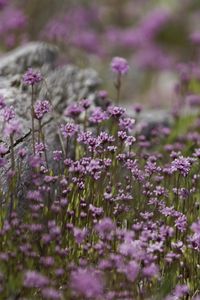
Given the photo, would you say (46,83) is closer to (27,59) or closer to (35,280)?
(27,59)

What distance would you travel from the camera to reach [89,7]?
1358cm

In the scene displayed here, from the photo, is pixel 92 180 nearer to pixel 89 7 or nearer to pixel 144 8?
pixel 89 7

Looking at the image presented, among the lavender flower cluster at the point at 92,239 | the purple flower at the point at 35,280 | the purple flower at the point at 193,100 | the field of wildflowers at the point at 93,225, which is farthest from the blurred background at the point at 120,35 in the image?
the purple flower at the point at 35,280

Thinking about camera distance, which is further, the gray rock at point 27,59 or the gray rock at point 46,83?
the gray rock at point 27,59

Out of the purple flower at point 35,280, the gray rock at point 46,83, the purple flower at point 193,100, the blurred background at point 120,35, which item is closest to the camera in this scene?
the purple flower at point 35,280

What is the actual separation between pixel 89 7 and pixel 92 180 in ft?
31.9

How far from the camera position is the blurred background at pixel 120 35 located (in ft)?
31.2

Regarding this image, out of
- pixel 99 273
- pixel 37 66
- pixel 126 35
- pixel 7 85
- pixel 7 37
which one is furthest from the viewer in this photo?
pixel 126 35

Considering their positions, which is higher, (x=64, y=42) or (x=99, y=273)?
(x=64, y=42)

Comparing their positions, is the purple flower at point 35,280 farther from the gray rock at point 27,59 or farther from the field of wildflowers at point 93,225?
the gray rock at point 27,59

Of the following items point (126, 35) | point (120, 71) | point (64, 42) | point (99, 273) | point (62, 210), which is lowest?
point (99, 273)

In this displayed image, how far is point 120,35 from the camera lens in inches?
529

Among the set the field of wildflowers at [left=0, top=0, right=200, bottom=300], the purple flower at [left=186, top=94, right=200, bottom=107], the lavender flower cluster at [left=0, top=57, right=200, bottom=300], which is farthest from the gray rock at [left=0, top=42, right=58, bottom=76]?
the purple flower at [left=186, top=94, right=200, bottom=107]

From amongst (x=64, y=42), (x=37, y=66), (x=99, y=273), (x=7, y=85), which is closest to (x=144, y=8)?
(x=64, y=42)
